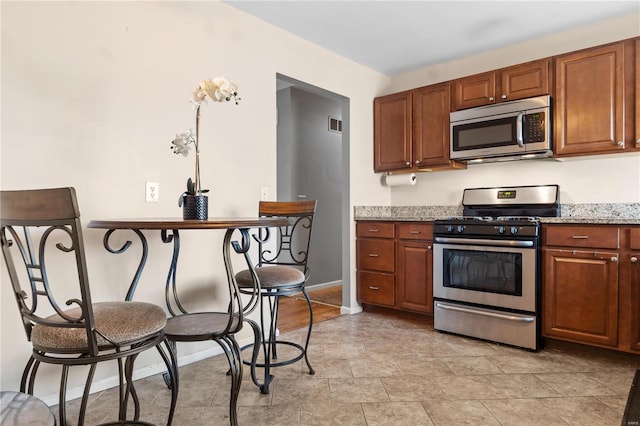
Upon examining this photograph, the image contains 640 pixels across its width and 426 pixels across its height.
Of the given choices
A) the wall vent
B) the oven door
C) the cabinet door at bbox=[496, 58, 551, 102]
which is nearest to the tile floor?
the oven door

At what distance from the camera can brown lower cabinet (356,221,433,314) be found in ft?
10.9

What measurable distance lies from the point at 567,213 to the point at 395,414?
7.32ft

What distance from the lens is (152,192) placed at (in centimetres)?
230

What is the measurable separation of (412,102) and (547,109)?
113 centimetres

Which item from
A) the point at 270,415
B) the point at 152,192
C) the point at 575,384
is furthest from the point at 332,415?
the point at 152,192

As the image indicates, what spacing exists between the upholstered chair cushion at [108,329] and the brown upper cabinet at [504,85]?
116 inches

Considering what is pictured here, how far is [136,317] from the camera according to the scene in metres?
1.41

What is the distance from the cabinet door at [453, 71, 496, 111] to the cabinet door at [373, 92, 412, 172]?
454 mm

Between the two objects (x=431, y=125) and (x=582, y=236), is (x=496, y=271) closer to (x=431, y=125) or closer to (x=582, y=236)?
(x=582, y=236)

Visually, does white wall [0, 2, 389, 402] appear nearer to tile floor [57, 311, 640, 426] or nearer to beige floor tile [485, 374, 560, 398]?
tile floor [57, 311, 640, 426]

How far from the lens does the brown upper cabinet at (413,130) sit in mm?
3508

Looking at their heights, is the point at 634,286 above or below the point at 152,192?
below

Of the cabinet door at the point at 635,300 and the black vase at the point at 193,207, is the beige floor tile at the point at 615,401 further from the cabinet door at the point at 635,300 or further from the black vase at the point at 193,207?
the black vase at the point at 193,207

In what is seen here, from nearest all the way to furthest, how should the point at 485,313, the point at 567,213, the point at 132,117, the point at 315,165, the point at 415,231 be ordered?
1. the point at 132,117
2. the point at 485,313
3. the point at 567,213
4. the point at 415,231
5. the point at 315,165
